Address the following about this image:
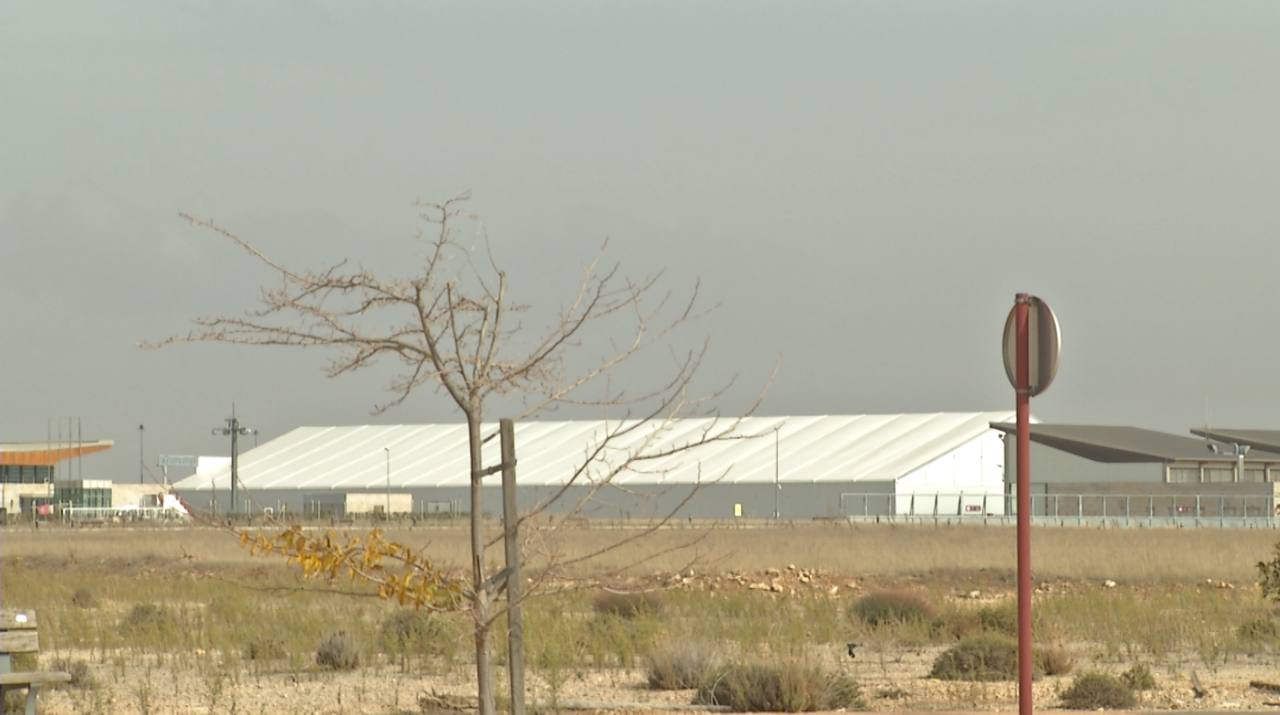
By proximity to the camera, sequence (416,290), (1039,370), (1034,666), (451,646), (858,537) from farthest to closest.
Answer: (858,537)
(451,646)
(1034,666)
(1039,370)
(416,290)

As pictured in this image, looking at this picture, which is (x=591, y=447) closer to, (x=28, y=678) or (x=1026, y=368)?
(x=28, y=678)

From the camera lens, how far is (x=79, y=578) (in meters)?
31.3

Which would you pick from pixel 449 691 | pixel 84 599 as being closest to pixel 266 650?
pixel 449 691

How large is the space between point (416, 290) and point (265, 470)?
333 feet

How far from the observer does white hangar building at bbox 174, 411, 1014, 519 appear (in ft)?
253

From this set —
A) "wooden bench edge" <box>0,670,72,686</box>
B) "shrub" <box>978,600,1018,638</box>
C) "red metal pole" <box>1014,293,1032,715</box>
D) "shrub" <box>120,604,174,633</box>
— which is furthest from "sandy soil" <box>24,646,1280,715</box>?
"red metal pole" <box>1014,293,1032,715</box>

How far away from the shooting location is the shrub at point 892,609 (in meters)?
19.1

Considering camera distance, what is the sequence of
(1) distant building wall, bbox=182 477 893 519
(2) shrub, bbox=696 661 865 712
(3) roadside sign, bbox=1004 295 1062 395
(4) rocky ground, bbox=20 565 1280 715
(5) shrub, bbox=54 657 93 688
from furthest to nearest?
(1) distant building wall, bbox=182 477 893 519, (5) shrub, bbox=54 657 93 688, (4) rocky ground, bbox=20 565 1280 715, (2) shrub, bbox=696 661 865 712, (3) roadside sign, bbox=1004 295 1062 395

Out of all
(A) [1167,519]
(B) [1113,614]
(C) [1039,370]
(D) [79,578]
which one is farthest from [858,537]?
(C) [1039,370]

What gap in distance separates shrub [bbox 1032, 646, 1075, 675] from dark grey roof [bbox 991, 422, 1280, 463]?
59.7 m

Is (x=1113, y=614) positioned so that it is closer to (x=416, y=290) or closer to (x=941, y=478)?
(x=416, y=290)

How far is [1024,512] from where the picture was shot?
7984mm

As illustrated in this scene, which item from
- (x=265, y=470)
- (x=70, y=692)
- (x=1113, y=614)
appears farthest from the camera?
(x=265, y=470)

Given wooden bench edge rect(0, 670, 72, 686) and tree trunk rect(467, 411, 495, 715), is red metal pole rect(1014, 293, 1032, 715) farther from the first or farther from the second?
wooden bench edge rect(0, 670, 72, 686)
